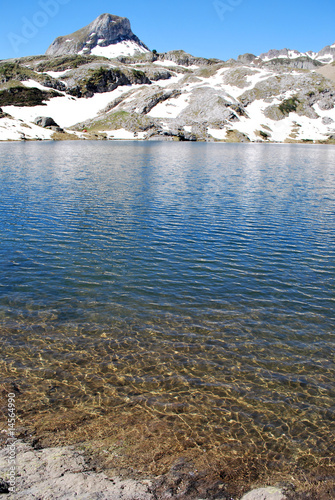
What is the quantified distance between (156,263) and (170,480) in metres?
15.8

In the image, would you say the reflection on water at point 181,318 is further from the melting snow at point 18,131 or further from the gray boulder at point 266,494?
the melting snow at point 18,131

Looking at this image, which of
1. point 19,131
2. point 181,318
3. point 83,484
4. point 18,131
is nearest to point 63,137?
point 19,131

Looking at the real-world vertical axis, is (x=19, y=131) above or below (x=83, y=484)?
above

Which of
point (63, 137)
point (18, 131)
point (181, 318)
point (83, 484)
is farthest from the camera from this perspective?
point (63, 137)

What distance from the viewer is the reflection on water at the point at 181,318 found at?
11.2m

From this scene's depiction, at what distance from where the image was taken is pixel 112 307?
17.6 meters

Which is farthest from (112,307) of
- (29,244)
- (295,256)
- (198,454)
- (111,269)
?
(295,256)

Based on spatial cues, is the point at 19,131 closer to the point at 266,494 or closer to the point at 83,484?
the point at 83,484

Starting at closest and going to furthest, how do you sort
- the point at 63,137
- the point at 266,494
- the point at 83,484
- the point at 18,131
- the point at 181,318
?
the point at 83,484 < the point at 266,494 < the point at 181,318 < the point at 18,131 < the point at 63,137

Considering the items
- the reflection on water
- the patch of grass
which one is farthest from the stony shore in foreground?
the patch of grass

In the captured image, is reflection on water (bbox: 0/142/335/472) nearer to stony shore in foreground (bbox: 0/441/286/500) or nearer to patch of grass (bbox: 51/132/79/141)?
stony shore in foreground (bbox: 0/441/286/500)

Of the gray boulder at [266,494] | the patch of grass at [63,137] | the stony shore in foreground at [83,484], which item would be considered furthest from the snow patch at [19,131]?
the gray boulder at [266,494]

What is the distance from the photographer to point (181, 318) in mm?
16672

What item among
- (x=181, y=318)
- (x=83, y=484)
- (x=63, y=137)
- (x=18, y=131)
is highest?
(x=18, y=131)
